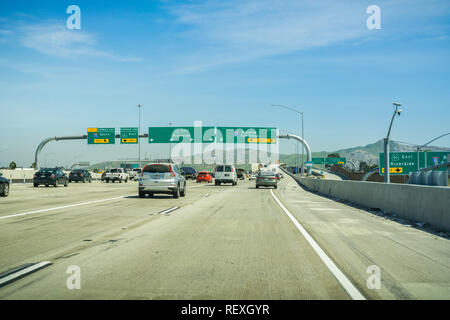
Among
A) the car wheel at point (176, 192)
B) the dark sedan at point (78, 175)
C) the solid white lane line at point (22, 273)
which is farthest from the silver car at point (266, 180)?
the solid white lane line at point (22, 273)

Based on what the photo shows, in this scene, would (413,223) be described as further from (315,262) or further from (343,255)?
(315,262)

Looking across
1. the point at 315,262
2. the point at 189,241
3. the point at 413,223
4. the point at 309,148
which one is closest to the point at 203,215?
the point at 189,241

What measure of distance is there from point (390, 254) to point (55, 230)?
7562mm

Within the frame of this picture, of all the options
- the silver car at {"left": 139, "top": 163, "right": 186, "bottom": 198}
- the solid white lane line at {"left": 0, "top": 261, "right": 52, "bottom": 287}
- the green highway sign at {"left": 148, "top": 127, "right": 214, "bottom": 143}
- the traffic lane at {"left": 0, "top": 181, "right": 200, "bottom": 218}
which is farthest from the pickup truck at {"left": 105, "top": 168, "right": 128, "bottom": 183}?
the solid white lane line at {"left": 0, "top": 261, "right": 52, "bottom": 287}

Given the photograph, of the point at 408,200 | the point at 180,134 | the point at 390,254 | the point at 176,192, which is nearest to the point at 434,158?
the point at 176,192

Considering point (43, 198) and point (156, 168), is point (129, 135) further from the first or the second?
point (156, 168)

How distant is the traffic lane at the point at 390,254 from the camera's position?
5.62 m

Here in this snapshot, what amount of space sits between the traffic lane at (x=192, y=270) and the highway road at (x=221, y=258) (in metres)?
0.01

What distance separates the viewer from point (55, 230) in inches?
413

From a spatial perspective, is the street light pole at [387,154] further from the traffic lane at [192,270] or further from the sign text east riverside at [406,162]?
the traffic lane at [192,270]

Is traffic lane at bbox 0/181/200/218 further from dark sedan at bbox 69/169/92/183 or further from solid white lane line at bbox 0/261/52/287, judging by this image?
dark sedan at bbox 69/169/92/183

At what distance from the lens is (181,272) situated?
20.8ft

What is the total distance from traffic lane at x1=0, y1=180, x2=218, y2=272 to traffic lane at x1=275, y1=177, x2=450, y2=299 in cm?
Answer: 492

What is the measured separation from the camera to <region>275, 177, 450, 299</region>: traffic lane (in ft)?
Result: 18.4
